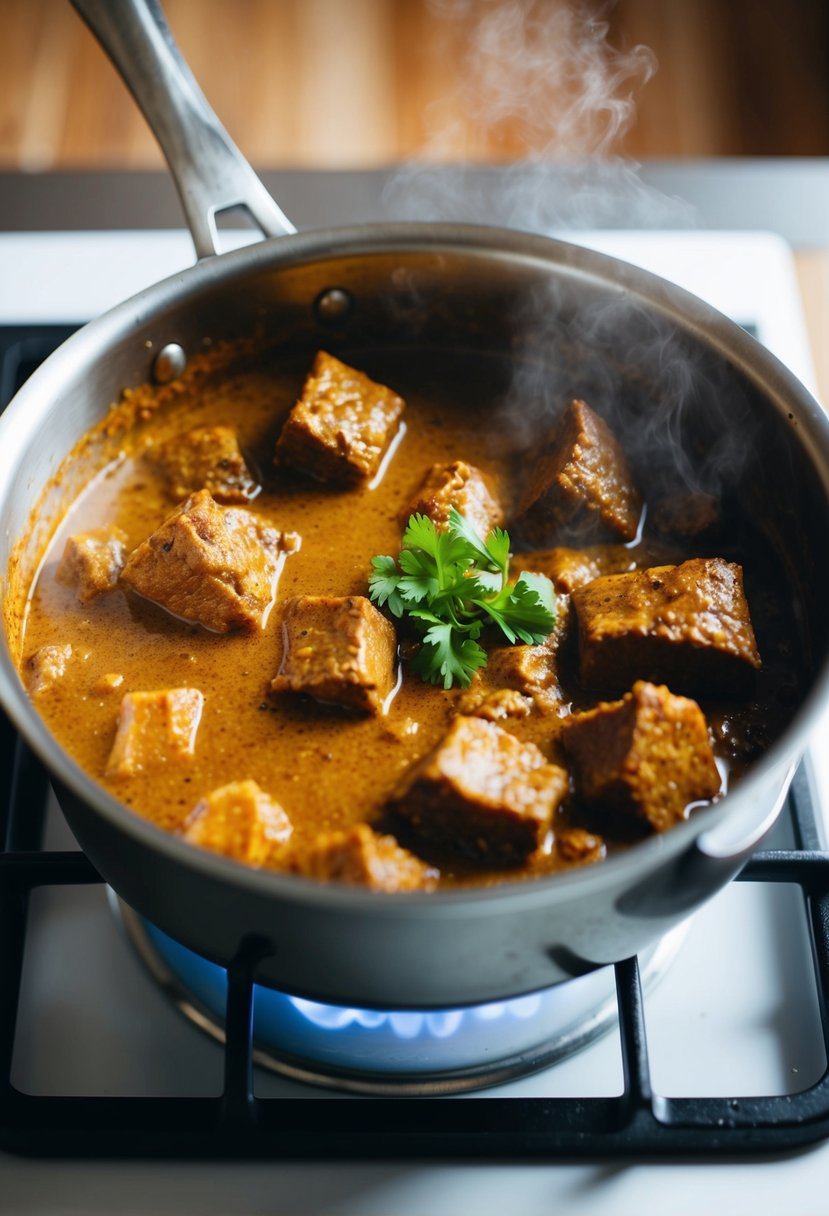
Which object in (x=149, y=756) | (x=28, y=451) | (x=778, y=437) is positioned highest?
(x=778, y=437)

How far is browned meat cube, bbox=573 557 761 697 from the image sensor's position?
190 cm

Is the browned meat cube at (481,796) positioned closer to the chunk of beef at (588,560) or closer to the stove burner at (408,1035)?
the stove burner at (408,1035)

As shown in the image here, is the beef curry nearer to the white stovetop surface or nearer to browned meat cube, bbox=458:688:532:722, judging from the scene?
browned meat cube, bbox=458:688:532:722

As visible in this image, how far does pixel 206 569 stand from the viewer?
6.44 ft

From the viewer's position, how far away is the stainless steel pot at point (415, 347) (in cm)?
138

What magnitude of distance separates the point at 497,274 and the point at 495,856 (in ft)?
3.60

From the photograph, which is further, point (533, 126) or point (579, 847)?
point (533, 126)

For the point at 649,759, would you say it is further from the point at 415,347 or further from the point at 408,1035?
the point at 415,347

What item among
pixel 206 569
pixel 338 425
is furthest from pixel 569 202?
pixel 206 569

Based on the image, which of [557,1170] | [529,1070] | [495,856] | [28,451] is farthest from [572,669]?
[28,451]

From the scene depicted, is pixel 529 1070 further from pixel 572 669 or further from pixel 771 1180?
pixel 572 669

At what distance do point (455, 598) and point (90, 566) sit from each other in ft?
2.06

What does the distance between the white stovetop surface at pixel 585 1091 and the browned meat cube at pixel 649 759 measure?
300 mm

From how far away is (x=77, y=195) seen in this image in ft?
9.12
